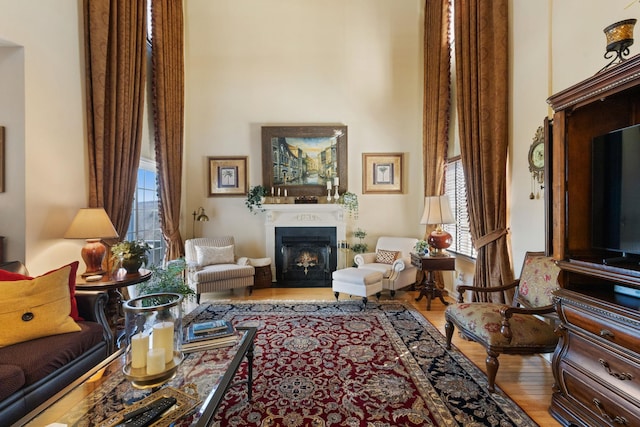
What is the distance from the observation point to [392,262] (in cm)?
504

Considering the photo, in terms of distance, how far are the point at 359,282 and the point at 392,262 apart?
1.04 metres

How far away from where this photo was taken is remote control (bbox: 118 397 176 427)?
1300 millimetres

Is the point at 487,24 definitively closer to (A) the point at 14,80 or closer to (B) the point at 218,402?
(B) the point at 218,402

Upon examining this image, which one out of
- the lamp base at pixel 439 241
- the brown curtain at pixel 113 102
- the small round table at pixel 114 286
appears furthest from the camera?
the lamp base at pixel 439 241

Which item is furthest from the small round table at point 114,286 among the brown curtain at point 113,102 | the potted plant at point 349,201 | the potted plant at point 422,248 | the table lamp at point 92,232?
the potted plant at point 422,248

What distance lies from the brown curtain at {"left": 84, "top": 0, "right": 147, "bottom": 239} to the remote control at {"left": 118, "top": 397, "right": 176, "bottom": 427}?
2.64 m

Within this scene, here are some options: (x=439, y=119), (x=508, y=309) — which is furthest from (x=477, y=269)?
(x=439, y=119)

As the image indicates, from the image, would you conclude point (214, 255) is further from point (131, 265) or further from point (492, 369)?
point (492, 369)

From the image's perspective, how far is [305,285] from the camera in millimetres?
5621

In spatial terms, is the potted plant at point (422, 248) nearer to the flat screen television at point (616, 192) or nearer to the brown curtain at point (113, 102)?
the flat screen television at point (616, 192)

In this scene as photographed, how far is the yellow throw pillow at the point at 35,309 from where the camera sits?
6.40 feet

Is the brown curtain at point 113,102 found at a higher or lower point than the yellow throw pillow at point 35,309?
higher

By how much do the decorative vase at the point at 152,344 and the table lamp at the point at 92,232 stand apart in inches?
61.7

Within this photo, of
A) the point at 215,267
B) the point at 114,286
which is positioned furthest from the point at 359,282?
the point at 114,286
